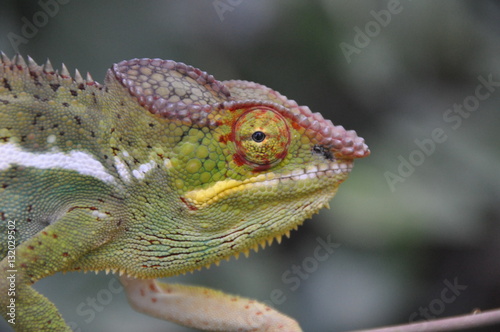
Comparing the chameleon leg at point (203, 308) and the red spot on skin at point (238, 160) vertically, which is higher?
the red spot on skin at point (238, 160)

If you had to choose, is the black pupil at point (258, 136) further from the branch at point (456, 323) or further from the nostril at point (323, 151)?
the branch at point (456, 323)

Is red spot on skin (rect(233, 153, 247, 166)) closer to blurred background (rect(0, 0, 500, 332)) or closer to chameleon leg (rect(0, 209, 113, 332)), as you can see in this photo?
chameleon leg (rect(0, 209, 113, 332))

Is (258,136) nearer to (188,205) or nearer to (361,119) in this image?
(188,205)

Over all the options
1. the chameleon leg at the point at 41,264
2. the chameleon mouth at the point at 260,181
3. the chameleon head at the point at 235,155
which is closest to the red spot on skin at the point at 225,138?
the chameleon head at the point at 235,155

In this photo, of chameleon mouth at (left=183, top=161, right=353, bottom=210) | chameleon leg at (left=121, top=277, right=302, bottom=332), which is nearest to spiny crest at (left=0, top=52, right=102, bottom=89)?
chameleon mouth at (left=183, top=161, right=353, bottom=210)

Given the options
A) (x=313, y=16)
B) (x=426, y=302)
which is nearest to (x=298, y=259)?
(x=426, y=302)

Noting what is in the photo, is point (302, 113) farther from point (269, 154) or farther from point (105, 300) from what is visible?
point (105, 300)
